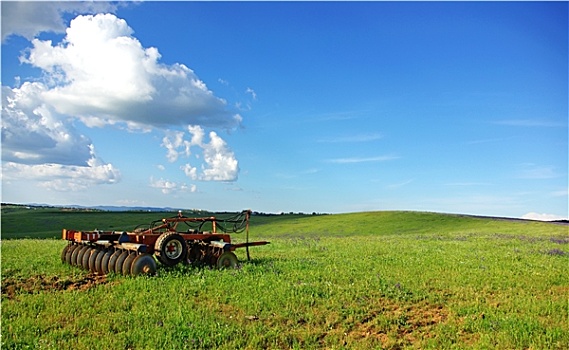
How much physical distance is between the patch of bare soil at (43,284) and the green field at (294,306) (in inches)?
1.3

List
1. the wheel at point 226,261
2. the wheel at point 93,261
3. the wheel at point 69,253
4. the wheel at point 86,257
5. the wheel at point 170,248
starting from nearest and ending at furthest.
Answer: the wheel at point 93,261 < the wheel at point 170,248 < the wheel at point 86,257 < the wheel at point 226,261 < the wheel at point 69,253

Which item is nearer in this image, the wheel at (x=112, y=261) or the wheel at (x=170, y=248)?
the wheel at (x=112, y=261)

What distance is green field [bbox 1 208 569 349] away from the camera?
30.6ft

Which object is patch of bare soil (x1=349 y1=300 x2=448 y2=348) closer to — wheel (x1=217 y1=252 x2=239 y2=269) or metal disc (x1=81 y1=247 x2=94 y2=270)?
wheel (x1=217 y1=252 x2=239 y2=269)

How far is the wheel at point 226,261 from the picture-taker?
16.2m

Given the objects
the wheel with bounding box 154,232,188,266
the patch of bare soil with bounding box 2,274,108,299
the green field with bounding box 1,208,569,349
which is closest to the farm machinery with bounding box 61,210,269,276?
the wheel with bounding box 154,232,188,266

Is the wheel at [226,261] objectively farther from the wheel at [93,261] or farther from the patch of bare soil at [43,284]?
the wheel at [93,261]

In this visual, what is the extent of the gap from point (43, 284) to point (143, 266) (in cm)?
282

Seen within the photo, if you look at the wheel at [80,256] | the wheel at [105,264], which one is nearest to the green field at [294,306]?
the wheel at [80,256]

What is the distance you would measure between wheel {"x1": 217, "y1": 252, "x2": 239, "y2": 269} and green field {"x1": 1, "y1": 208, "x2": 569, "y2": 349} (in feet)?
1.24

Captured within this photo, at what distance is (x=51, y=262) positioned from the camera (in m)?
17.1

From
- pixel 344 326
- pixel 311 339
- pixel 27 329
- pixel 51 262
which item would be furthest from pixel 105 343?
pixel 51 262

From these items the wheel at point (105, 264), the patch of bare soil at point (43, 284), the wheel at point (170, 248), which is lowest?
the patch of bare soil at point (43, 284)

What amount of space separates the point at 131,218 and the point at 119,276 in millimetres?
63732
